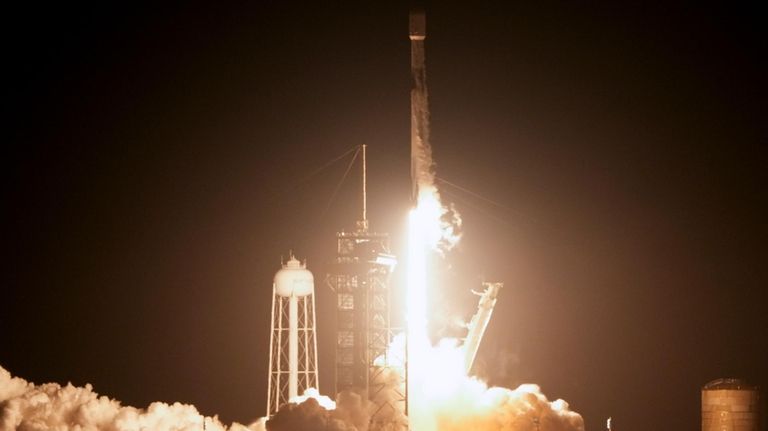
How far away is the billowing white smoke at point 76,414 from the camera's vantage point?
171 feet

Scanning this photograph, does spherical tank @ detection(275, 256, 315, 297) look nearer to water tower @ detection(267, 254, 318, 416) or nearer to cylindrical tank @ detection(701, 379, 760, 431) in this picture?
water tower @ detection(267, 254, 318, 416)

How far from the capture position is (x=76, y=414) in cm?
5278

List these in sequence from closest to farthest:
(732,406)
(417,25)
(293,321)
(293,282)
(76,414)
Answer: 1. (417,25)
2. (293,282)
3. (293,321)
4. (76,414)
5. (732,406)

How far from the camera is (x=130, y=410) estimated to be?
176 ft

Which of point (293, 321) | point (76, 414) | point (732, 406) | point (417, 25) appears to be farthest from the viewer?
point (732, 406)

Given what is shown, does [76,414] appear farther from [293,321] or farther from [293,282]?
[293,282]

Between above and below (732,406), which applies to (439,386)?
below

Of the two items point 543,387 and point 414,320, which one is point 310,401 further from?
point 543,387

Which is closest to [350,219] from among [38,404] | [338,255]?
[338,255]

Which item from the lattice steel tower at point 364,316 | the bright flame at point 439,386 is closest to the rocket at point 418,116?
the bright flame at point 439,386

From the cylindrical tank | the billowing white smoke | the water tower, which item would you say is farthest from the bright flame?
the cylindrical tank

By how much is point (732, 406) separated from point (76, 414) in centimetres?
2244

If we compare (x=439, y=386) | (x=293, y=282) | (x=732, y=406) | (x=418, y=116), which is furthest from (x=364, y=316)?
(x=732, y=406)

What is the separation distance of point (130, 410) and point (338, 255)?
30.6ft
